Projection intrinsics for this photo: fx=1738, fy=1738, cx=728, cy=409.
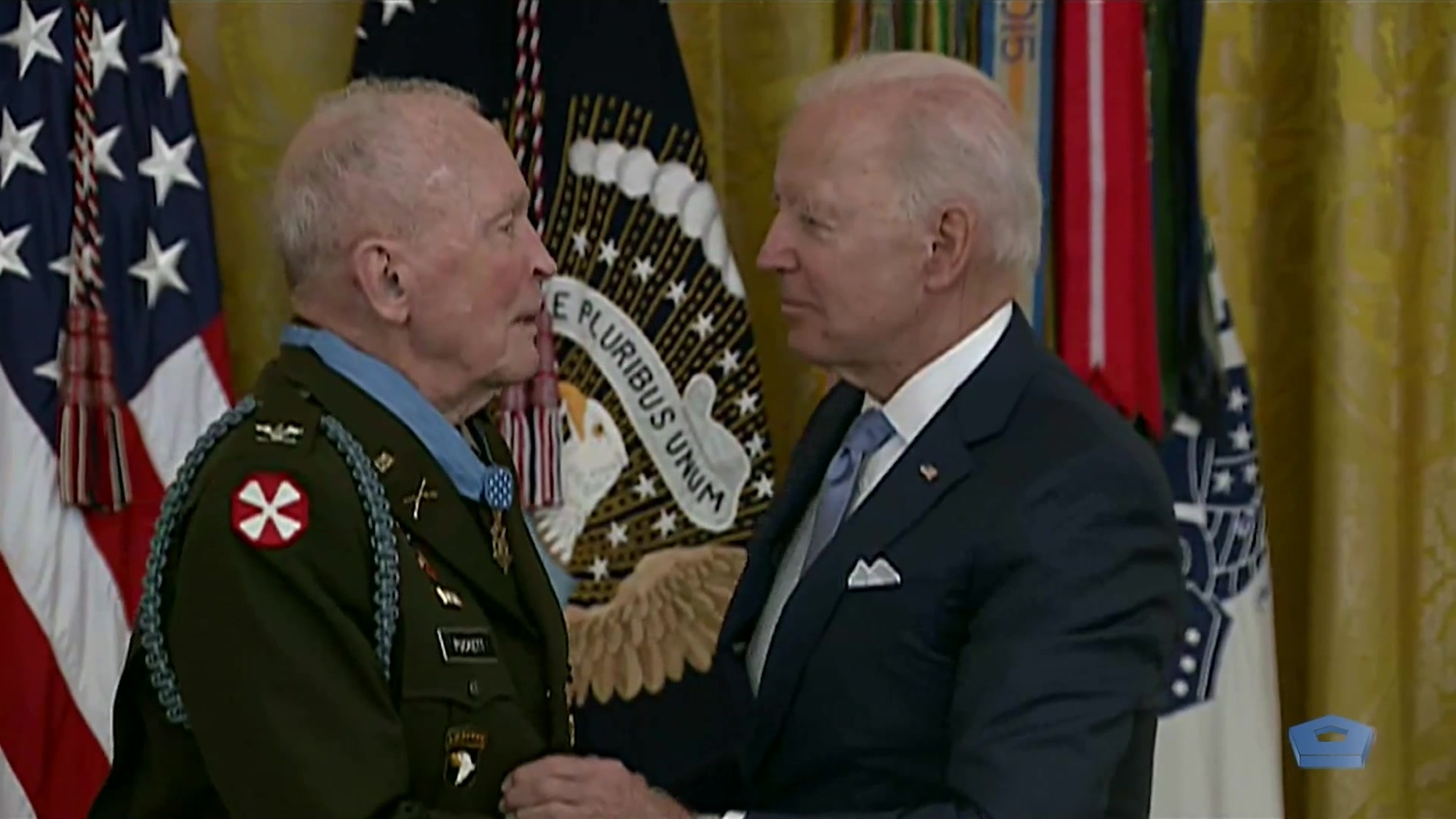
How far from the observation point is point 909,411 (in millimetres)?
1889

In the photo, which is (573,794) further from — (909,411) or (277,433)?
(909,411)

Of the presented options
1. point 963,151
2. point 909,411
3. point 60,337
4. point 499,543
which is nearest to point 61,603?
point 60,337

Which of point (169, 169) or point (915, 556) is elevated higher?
point (169, 169)

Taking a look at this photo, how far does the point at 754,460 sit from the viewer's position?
3.21m

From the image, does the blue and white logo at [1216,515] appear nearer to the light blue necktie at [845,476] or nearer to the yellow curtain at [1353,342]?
the yellow curtain at [1353,342]

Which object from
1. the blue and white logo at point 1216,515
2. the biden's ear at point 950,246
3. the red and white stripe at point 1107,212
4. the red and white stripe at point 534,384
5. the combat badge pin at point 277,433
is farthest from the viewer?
the blue and white logo at point 1216,515

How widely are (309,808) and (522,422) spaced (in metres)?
1.60

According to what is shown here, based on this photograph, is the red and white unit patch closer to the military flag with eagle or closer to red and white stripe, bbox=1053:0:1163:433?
the military flag with eagle

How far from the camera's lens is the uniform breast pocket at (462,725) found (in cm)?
162

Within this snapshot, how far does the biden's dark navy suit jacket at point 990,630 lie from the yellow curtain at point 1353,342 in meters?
1.86

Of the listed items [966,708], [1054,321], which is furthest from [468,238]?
[1054,321]

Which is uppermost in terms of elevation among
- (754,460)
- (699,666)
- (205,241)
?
(205,241)

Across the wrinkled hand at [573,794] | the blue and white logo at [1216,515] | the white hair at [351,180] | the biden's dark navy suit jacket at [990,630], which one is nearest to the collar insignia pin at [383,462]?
the white hair at [351,180]

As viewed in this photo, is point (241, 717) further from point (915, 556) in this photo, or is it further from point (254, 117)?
point (254, 117)
